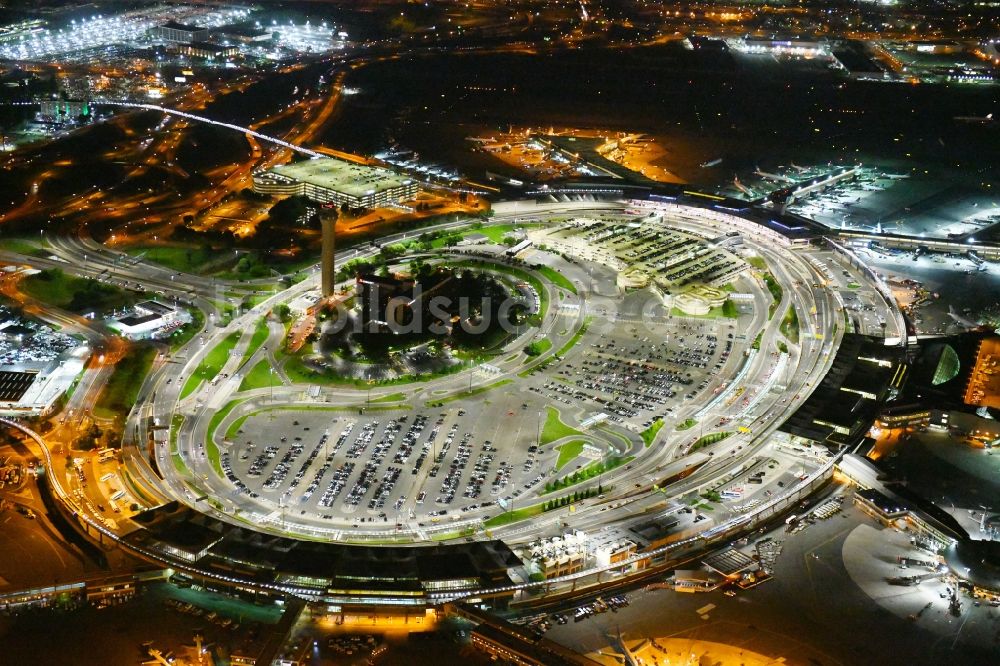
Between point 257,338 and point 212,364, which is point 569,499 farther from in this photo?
point 257,338

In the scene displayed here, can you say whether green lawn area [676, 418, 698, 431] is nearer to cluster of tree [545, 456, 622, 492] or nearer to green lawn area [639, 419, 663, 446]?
green lawn area [639, 419, 663, 446]

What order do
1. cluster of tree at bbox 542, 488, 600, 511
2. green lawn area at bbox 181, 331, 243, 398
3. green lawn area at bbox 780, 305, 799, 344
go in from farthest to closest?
green lawn area at bbox 780, 305, 799, 344
green lawn area at bbox 181, 331, 243, 398
cluster of tree at bbox 542, 488, 600, 511

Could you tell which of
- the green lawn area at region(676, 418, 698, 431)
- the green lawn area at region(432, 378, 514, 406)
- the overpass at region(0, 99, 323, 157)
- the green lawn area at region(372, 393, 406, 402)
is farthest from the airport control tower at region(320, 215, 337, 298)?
the overpass at region(0, 99, 323, 157)

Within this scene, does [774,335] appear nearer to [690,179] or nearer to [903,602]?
[903,602]

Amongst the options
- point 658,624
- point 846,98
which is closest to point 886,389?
point 658,624

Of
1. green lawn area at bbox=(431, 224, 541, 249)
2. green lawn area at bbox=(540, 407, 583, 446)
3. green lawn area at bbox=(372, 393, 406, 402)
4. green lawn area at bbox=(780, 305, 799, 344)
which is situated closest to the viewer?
green lawn area at bbox=(540, 407, 583, 446)
